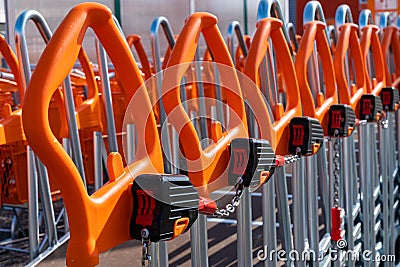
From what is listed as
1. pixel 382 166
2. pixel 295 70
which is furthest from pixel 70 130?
pixel 382 166

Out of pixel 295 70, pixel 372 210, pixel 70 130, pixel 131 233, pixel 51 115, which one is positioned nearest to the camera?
pixel 131 233

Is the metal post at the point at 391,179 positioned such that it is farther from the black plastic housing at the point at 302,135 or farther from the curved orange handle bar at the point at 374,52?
the black plastic housing at the point at 302,135

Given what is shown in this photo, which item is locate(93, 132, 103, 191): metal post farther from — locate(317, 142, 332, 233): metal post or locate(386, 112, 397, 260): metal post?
locate(386, 112, 397, 260): metal post

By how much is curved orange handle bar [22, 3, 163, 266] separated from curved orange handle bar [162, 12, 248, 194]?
16 centimetres

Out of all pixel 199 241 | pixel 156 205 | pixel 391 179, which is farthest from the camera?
pixel 391 179

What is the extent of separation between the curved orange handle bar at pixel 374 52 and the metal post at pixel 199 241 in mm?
1550

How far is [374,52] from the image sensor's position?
3238mm

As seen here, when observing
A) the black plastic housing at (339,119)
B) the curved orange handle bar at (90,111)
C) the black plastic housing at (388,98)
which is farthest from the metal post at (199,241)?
the black plastic housing at (388,98)

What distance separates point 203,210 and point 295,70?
89 cm

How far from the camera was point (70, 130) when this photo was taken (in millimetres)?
2393

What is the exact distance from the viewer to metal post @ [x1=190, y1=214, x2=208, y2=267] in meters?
1.66

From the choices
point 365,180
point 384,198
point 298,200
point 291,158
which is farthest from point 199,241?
point 384,198

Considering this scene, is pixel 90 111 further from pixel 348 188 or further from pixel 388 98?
pixel 388 98

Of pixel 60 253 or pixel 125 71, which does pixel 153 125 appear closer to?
pixel 125 71
